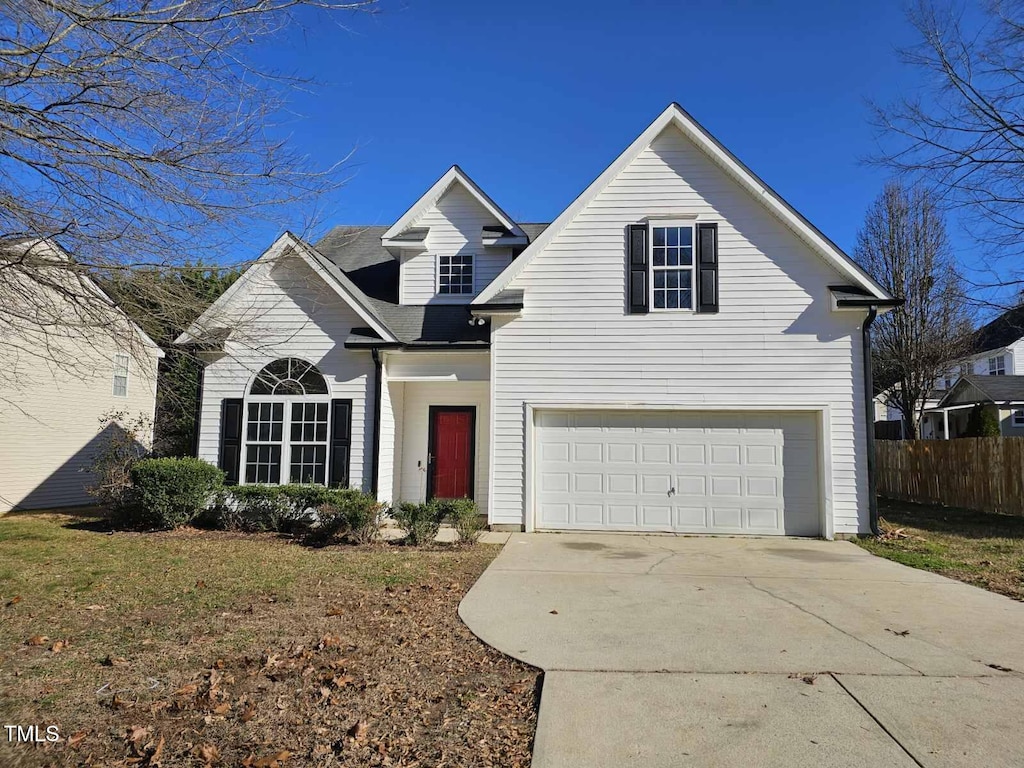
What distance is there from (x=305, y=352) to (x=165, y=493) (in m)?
3.60

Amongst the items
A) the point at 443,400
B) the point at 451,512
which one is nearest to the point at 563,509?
the point at 451,512

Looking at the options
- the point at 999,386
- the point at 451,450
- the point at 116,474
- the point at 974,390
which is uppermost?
the point at 999,386

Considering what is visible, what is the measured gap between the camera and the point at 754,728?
154 inches

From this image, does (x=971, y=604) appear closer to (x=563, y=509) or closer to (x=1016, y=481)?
(x=563, y=509)

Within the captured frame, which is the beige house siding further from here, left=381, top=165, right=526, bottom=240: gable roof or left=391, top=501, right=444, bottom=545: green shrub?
left=391, top=501, right=444, bottom=545: green shrub

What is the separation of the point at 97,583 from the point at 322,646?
4.05 meters

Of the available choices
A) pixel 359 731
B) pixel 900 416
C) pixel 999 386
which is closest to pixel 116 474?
pixel 359 731

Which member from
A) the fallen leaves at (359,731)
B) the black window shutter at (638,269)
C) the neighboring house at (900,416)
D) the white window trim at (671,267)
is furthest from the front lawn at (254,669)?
the neighboring house at (900,416)

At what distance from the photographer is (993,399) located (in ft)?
96.3

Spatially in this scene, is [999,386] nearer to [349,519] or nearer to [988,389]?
[988,389]

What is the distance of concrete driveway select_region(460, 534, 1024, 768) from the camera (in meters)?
3.70

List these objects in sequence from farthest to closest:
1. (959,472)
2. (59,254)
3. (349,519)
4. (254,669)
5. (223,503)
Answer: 1. (959,472)
2. (223,503)
3. (349,519)
4. (59,254)
5. (254,669)

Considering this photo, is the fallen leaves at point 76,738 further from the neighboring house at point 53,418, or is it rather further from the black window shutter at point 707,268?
the black window shutter at point 707,268

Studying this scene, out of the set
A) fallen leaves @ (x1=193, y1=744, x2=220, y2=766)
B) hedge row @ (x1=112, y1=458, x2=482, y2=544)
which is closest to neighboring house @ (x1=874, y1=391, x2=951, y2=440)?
hedge row @ (x1=112, y1=458, x2=482, y2=544)
